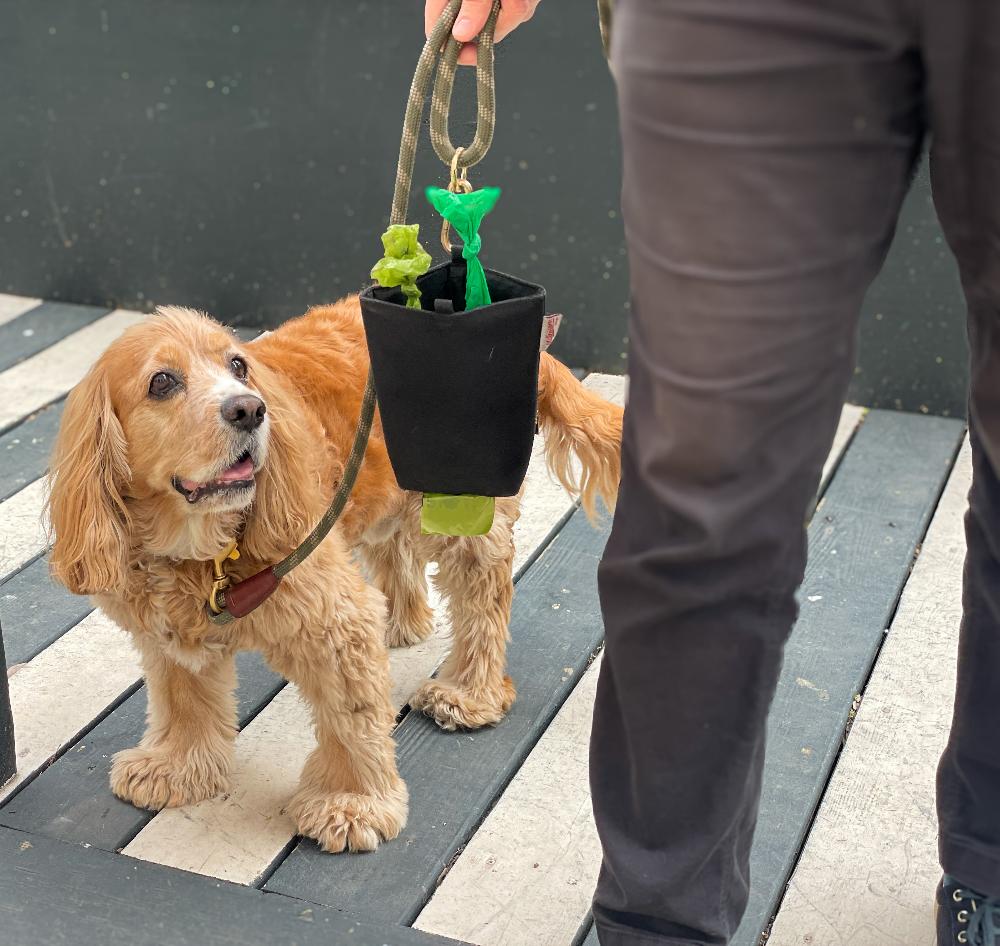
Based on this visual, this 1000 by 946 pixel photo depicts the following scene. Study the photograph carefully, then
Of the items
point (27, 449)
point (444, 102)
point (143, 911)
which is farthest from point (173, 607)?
point (27, 449)

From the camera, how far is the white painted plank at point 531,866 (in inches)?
68.7

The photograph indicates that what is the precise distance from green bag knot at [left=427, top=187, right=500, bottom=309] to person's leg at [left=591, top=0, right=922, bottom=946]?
1.36 feet

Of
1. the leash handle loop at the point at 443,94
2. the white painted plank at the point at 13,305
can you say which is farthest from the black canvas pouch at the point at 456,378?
the white painted plank at the point at 13,305

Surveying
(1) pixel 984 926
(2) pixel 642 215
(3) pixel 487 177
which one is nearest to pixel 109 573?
(2) pixel 642 215

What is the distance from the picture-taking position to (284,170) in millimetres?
3717

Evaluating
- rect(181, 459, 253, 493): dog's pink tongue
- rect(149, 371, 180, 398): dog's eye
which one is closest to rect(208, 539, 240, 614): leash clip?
rect(181, 459, 253, 493): dog's pink tongue

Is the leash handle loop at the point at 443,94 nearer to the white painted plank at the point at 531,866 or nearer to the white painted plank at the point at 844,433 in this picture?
the white painted plank at the point at 531,866

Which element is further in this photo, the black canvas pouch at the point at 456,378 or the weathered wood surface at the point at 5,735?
the weathered wood surface at the point at 5,735

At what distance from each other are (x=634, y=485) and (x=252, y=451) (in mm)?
701

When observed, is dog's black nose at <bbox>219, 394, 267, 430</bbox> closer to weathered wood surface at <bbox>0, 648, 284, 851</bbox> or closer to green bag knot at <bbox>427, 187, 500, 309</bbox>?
green bag knot at <bbox>427, 187, 500, 309</bbox>

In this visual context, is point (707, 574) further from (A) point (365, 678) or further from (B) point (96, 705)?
(B) point (96, 705)

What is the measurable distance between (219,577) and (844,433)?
Answer: 1.97 metres

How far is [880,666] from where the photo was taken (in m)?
2.33

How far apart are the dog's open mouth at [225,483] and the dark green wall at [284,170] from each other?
190 centimetres
